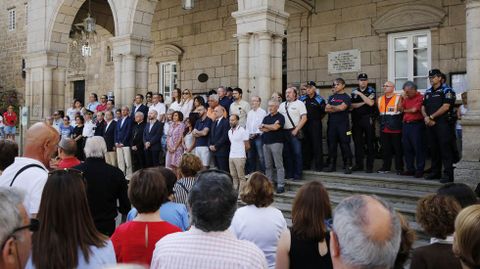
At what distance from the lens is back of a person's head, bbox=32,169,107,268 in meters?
2.42

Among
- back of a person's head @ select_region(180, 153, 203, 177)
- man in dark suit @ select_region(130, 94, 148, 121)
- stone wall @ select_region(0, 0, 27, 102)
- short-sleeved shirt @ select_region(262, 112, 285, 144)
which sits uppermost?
stone wall @ select_region(0, 0, 27, 102)

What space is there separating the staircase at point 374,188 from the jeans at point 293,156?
8.5 inches

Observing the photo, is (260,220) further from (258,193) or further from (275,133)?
(275,133)

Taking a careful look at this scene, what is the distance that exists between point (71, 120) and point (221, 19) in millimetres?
5755

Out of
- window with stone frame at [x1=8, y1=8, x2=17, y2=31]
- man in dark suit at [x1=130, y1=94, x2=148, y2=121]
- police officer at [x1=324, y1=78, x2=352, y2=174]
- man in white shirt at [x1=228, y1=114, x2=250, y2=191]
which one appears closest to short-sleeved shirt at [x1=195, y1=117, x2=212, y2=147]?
man in white shirt at [x1=228, y1=114, x2=250, y2=191]

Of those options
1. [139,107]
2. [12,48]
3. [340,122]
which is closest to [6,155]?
[340,122]

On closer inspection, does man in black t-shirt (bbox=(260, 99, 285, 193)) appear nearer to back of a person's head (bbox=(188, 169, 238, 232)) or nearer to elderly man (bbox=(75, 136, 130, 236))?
elderly man (bbox=(75, 136, 130, 236))

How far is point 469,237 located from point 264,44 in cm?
806

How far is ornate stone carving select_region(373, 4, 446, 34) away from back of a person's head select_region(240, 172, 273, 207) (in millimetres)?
8733

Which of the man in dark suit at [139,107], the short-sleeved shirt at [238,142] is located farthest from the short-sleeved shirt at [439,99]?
the man in dark suit at [139,107]

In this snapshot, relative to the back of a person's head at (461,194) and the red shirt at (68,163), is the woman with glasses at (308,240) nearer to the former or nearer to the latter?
the back of a person's head at (461,194)

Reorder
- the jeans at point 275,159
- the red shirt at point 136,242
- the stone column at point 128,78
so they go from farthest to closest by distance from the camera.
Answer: the stone column at point 128,78
the jeans at point 275,159
the red shirt at point 136,242

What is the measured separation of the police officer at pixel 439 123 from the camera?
7.45m

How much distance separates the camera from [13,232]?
1.81 m
